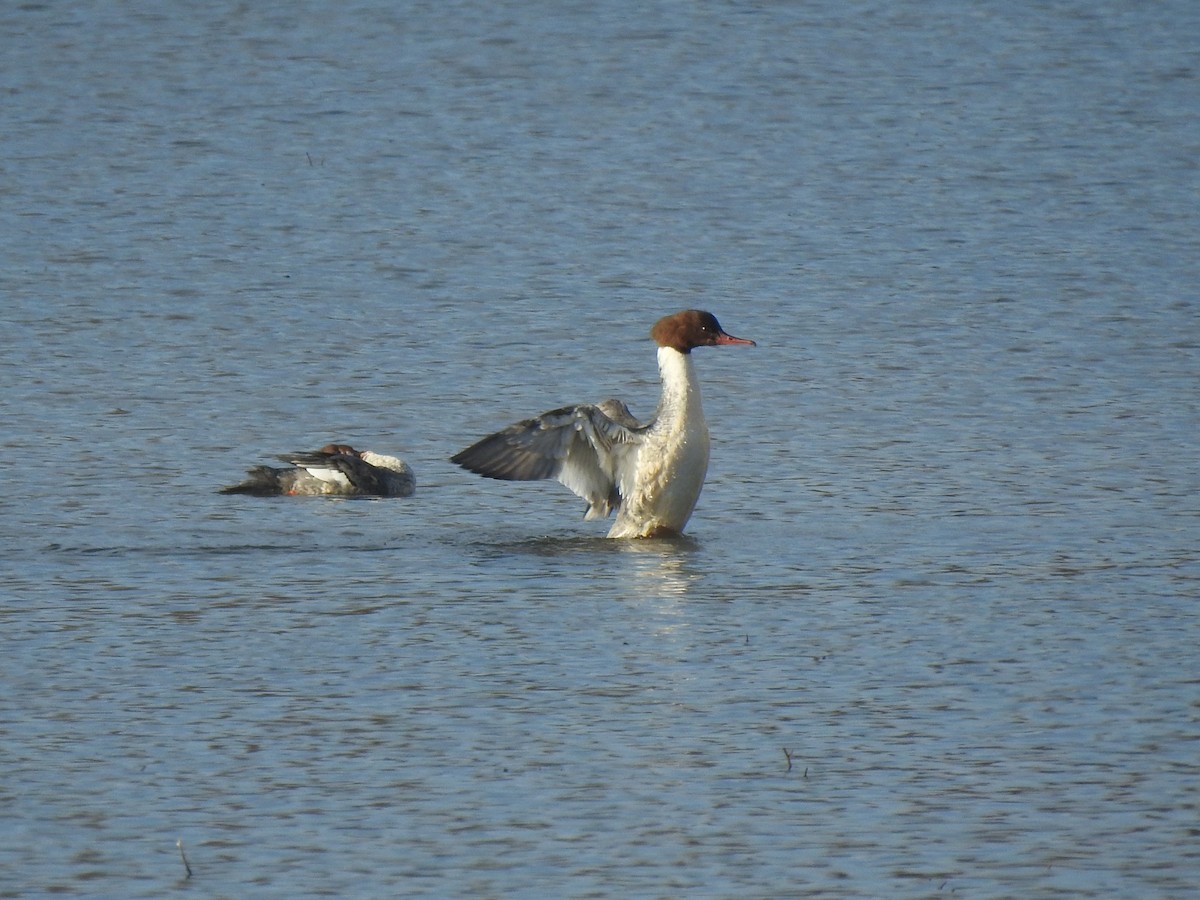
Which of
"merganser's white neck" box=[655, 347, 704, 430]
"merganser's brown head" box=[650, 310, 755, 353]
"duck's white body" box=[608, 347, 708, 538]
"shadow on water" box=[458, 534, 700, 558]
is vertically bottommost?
"shadow on water" box=[458, 534, 700, 558]

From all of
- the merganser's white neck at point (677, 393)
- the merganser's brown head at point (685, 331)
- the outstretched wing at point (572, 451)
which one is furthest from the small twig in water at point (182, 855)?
the merganser's brown head at point (685, 331)

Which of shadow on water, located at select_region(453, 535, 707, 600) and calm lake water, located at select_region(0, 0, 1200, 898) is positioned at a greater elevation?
calm lake water, located at select_region(0, 0, 1200, 898)

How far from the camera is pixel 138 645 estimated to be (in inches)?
330

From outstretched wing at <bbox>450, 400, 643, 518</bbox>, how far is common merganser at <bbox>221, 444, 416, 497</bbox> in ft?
3.05

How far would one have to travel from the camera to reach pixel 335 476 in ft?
37.7

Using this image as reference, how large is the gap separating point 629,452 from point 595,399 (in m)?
2.33

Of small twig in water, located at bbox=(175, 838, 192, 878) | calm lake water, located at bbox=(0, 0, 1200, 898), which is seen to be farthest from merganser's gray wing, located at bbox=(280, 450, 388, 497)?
small twig in water, located at bbox=(175, 838, 192, 878)

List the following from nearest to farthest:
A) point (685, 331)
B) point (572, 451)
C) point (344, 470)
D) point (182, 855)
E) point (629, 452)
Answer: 1. point (182, 855)
2. point (572, 451)
3. point (629, 452)
4. point (685, 331)
5. point (344, 470)

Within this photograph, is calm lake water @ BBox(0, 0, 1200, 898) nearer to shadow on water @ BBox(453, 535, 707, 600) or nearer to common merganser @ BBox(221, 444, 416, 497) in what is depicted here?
shadow on water @ BBox(453, 535, 707, 600)

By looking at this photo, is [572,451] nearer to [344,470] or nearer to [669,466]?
[669,466]

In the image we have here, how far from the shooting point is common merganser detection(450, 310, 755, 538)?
418 inches

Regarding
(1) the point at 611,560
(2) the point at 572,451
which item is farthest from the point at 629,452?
(1) the point at 611,560

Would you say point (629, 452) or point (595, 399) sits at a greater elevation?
point (629, 452)

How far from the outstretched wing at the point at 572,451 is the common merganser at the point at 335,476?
0.93 m
